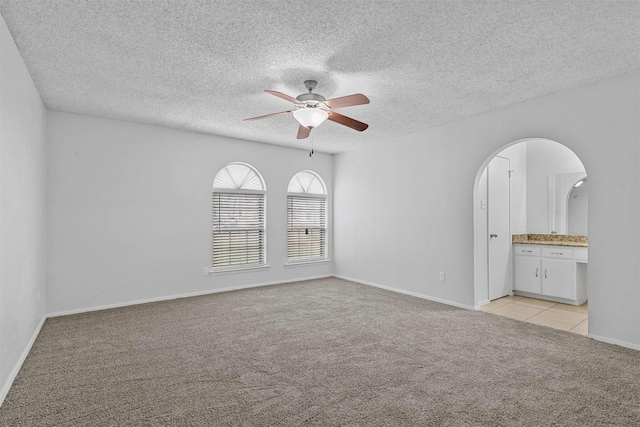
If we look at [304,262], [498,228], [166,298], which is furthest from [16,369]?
[498,228]

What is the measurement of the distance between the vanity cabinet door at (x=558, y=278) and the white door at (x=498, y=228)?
0.50 meters

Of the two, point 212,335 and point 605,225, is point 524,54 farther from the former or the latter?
point 212,335

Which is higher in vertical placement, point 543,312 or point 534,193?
point 534,193

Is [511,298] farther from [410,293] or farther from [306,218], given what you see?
[306,218]

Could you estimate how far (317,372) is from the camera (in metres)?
2.72

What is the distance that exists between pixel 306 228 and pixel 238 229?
1.43 m

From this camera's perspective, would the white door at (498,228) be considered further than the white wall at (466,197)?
Yes

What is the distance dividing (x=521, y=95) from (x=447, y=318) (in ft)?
8.88

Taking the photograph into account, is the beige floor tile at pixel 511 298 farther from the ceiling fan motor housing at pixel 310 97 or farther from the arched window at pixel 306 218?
the ceiling fan motor housing at pixel 310 97

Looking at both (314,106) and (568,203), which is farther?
(568,203)

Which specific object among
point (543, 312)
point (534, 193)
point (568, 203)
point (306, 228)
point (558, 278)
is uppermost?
point (534, 193)

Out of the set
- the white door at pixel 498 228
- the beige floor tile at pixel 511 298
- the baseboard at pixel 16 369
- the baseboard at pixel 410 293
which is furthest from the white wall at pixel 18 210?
the beige floor tile at pixel 511 298

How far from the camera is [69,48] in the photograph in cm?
277

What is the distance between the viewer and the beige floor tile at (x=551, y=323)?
386cm
